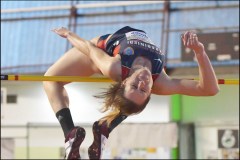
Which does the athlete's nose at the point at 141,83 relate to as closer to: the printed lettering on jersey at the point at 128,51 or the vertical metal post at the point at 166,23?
the printed lettering on jersey at the point at 128,51

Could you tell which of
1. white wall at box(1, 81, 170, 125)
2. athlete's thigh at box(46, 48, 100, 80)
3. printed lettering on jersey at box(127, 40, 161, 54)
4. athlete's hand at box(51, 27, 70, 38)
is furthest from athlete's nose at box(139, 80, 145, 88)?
white wall at box(1, 81, 170, 125)

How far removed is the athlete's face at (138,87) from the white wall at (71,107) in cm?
686

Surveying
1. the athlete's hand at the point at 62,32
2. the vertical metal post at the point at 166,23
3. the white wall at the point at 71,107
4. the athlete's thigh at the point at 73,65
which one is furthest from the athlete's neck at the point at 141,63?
the white wall at the point at 71,107

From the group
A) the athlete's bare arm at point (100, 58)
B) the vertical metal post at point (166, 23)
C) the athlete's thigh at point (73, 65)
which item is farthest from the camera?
the vertical metal post at point (166, 23)

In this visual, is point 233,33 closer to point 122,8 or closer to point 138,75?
point 122,8

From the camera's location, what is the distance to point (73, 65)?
15.4 ft

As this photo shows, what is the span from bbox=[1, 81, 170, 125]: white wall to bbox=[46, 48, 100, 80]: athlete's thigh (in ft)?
20.5

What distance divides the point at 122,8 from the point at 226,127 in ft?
9.76

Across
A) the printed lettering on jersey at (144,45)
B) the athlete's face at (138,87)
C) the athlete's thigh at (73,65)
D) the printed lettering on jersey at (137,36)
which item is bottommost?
the athlete's face at (138,87)

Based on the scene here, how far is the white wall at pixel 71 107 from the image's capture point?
11109mm

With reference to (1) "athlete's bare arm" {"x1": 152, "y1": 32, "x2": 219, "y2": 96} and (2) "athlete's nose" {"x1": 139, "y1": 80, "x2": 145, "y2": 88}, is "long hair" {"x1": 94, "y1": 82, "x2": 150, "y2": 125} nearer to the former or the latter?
(2) "athlete's nose" {"x1": 139, "y1": 80, "x2": 145, "y2": 88}

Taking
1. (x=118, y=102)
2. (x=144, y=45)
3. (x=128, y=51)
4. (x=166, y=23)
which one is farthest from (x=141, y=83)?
(x=166, y=23)

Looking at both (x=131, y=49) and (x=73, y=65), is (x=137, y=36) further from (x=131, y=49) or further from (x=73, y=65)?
(x=73, y=65)

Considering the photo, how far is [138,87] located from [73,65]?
29.8 inches
